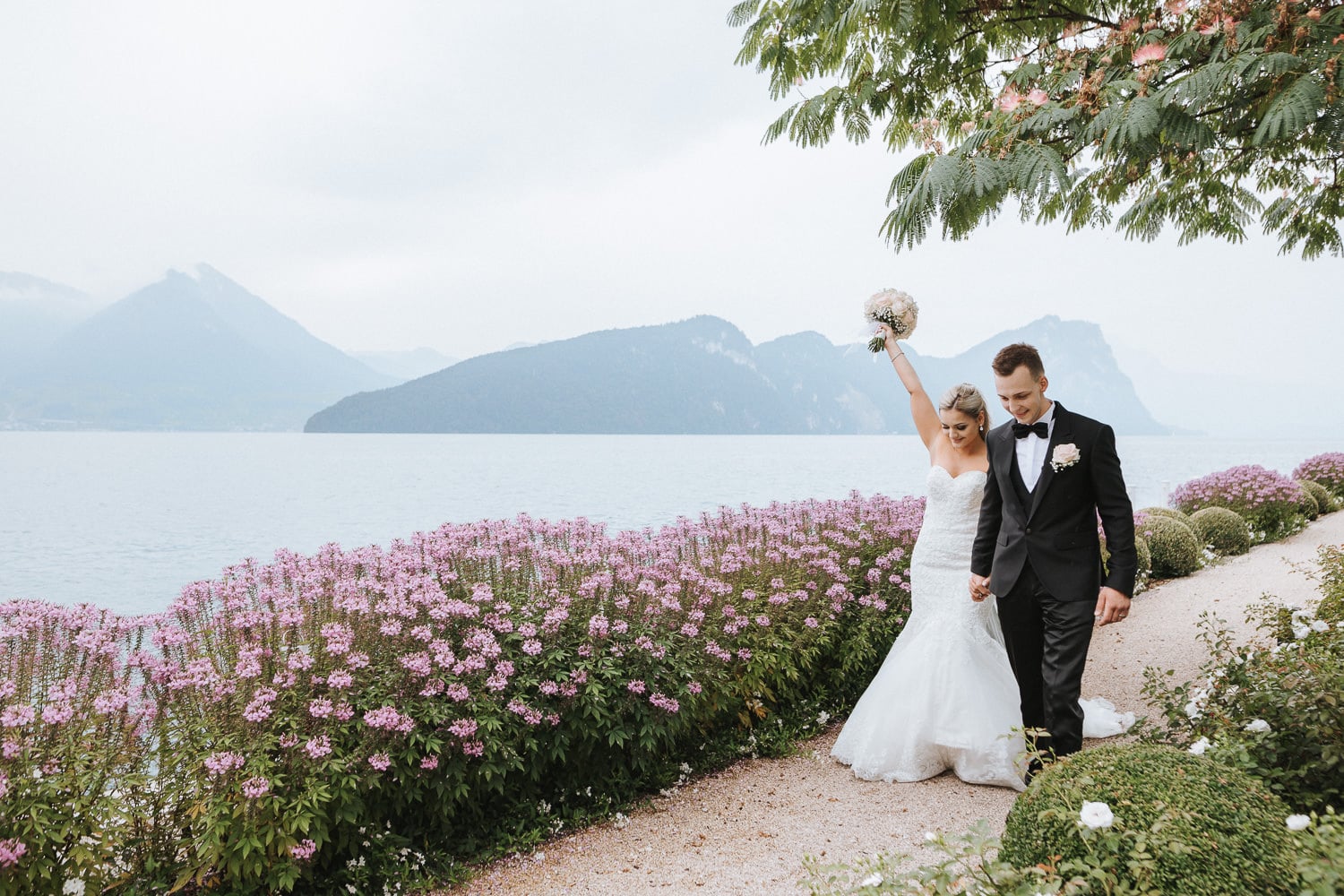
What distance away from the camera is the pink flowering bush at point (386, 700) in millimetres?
2826

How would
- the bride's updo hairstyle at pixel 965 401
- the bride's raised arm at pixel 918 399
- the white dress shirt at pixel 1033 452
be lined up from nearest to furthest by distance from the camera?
the white dress shirt at pixel 1033 452 < the bride's updo hairstyle at pixel 965 401 < the bride's raised arm at pixel 918 399

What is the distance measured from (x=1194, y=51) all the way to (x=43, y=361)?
192142 millimetres

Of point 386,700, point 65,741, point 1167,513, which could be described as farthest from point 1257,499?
point 65,741

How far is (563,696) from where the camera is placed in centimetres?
365

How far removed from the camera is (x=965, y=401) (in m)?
4.34

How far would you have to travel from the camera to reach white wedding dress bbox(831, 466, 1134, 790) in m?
4.15

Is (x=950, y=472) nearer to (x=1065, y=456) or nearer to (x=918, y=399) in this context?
(x=918, y=399)

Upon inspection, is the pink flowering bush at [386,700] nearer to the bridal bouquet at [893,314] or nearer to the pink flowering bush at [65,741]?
the pink flowering bush at [65,741]

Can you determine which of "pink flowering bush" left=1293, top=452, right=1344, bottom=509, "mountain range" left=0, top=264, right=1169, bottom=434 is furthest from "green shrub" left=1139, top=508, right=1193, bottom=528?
"mountain range" left=0, top=264, right=1169, bottom=434

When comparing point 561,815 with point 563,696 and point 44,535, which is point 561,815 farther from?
point 44,535

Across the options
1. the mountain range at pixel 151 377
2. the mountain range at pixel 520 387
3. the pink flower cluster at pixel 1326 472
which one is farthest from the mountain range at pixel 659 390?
the pink flower cluster at pixel 1326 472

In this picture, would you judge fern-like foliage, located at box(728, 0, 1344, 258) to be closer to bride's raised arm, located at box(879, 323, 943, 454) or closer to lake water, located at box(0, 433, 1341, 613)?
bride's raised arm, located at box(879, 323, 943, 454)

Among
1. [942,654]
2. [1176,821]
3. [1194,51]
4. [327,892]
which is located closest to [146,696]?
[327,892]

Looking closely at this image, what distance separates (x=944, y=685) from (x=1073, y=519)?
1.36m
